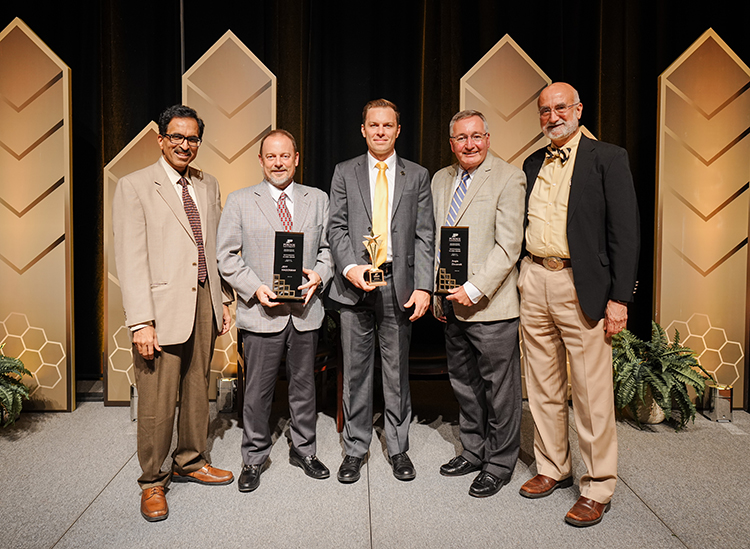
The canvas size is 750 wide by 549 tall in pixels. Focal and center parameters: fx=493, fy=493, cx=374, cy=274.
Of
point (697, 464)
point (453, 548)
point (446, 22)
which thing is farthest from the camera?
point (446, 22)

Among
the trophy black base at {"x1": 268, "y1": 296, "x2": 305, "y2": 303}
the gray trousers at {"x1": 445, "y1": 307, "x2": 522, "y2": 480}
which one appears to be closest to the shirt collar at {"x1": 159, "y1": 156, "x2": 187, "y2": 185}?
the trophy black base at {"x1": 268, "y1": 296, "x2": 305, "y2": 303}

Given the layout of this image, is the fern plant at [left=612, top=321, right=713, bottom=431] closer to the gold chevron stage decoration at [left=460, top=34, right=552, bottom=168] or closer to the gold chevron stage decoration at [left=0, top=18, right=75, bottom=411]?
the gold chevron stage decoration at [left=460, top=34, right=552, bottom=168]

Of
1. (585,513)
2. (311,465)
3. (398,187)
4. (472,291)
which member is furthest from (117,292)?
(585,513)

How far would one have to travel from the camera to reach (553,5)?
366cm

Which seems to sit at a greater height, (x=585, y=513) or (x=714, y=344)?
(x=714, y=344)

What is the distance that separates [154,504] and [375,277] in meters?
1.36

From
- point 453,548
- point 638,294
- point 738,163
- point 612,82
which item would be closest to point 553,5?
point 612,82

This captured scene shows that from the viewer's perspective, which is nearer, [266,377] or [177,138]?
[177,138]

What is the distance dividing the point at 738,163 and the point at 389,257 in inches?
103

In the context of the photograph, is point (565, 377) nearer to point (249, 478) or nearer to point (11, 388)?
point (249, 478)

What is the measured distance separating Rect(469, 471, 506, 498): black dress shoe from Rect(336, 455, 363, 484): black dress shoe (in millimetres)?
546

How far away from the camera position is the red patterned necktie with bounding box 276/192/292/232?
2348mm

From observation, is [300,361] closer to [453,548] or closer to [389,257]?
[389,257]

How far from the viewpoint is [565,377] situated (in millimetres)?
2295
